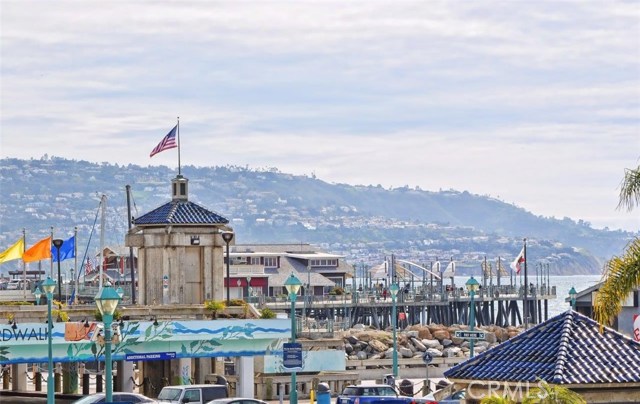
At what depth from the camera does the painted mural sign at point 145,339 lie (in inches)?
2283

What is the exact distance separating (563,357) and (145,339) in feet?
94.9

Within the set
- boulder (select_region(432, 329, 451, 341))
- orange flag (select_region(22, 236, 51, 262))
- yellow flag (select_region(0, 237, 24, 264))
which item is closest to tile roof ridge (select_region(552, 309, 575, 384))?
orange flag (select_region(22, 236, 51, 262))

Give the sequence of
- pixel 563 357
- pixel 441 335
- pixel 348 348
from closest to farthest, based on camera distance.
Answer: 1. pixel 563 357
2. pixel 348 348
3. pixel 441 335

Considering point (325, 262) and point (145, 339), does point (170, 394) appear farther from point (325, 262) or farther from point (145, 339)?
point (325, 262)

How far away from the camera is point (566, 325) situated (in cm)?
3472

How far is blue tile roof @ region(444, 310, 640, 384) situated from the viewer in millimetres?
33219

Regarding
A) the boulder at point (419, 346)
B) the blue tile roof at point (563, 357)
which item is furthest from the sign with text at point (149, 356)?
the boulder at point (419, 346)

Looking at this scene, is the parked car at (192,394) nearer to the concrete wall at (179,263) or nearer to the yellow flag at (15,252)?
the concrete wall at (179,263)

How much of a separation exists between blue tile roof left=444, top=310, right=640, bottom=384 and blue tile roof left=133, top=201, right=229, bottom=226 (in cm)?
3305

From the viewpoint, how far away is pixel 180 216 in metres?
67.7

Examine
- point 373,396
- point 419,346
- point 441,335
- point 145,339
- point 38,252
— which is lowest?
point 419,346

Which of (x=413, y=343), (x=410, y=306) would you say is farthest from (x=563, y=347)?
(x=410, y=306)

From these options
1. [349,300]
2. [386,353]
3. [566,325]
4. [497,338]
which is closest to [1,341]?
[566,325]

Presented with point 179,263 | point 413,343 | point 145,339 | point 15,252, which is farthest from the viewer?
point 413,343
